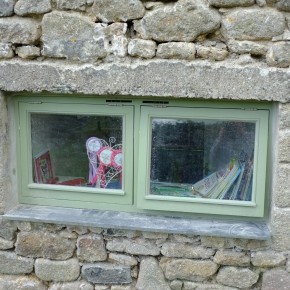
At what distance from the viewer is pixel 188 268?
250cm

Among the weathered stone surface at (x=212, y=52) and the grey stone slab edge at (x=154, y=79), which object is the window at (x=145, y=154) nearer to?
the grey stone slab edge at (x=154, y=79)

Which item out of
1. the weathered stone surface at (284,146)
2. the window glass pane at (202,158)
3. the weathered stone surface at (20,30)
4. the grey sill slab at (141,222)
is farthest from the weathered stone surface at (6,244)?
the weathered stone surface at (284,146)

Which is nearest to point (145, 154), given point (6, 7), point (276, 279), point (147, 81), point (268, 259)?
point (147, 81)

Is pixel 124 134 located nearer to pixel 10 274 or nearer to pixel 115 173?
pixel 115 173

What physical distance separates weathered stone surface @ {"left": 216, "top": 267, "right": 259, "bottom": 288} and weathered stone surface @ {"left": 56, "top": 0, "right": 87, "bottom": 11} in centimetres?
180

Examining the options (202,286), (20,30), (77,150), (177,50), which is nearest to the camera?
(177,50)

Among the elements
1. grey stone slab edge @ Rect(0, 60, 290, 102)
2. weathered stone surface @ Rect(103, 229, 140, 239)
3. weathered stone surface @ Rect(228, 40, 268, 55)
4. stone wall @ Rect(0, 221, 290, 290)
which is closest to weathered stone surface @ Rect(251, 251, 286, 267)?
stone wall @ Rect(0, 221, 290, 290)

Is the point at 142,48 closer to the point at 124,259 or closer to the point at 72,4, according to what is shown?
the point at 72,4

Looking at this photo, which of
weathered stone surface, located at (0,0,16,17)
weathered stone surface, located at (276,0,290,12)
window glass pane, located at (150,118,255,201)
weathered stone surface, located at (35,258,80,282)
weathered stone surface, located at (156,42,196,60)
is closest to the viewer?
weathered stone surface, located at (276,0,290,12)

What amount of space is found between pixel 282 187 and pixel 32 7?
1.81 meters

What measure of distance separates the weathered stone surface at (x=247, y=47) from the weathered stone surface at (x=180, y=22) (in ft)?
0.46

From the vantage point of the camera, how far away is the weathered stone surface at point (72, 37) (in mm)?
2361

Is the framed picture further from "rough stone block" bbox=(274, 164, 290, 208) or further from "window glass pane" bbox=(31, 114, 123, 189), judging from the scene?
"rough stone block" bbox=(274, 164, 290, 208)

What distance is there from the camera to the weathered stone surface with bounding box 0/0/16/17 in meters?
2.39
